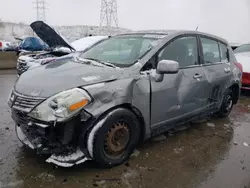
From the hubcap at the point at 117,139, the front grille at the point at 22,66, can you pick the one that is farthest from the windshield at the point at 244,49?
the hubcap at the point at 117,139

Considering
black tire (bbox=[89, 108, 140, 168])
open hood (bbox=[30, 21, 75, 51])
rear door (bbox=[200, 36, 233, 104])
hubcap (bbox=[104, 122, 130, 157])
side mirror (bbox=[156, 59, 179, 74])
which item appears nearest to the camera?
black tire (bbox=[89, 108, 140, 168])

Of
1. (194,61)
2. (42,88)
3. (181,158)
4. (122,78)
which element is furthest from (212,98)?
(42,88)

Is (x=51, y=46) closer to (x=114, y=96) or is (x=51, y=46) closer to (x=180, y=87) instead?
(x=180, y=87)

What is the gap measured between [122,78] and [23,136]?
1.38m

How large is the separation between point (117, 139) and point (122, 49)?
4.53 feet

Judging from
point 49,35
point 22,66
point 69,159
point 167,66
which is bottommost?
point 69,159

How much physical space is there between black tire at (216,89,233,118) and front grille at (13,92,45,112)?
358 cm

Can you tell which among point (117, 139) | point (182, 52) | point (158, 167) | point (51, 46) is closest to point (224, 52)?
point (182, 52)

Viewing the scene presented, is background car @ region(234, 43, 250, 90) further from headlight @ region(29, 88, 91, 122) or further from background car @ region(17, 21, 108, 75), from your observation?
headlight @ region(29, 88, 91, 122)

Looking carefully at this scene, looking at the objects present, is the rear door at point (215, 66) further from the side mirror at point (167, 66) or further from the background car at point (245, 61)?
the background car at point (245, 61)

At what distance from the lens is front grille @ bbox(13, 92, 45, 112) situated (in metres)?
2.75

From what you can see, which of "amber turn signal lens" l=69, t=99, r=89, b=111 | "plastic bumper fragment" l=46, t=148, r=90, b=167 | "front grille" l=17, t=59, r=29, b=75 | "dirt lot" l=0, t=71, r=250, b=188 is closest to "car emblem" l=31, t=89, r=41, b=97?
"amber turn signal lens" l=69, t=99, r=89, b=111

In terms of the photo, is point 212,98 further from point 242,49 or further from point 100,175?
point 242,49

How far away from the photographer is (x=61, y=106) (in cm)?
265
